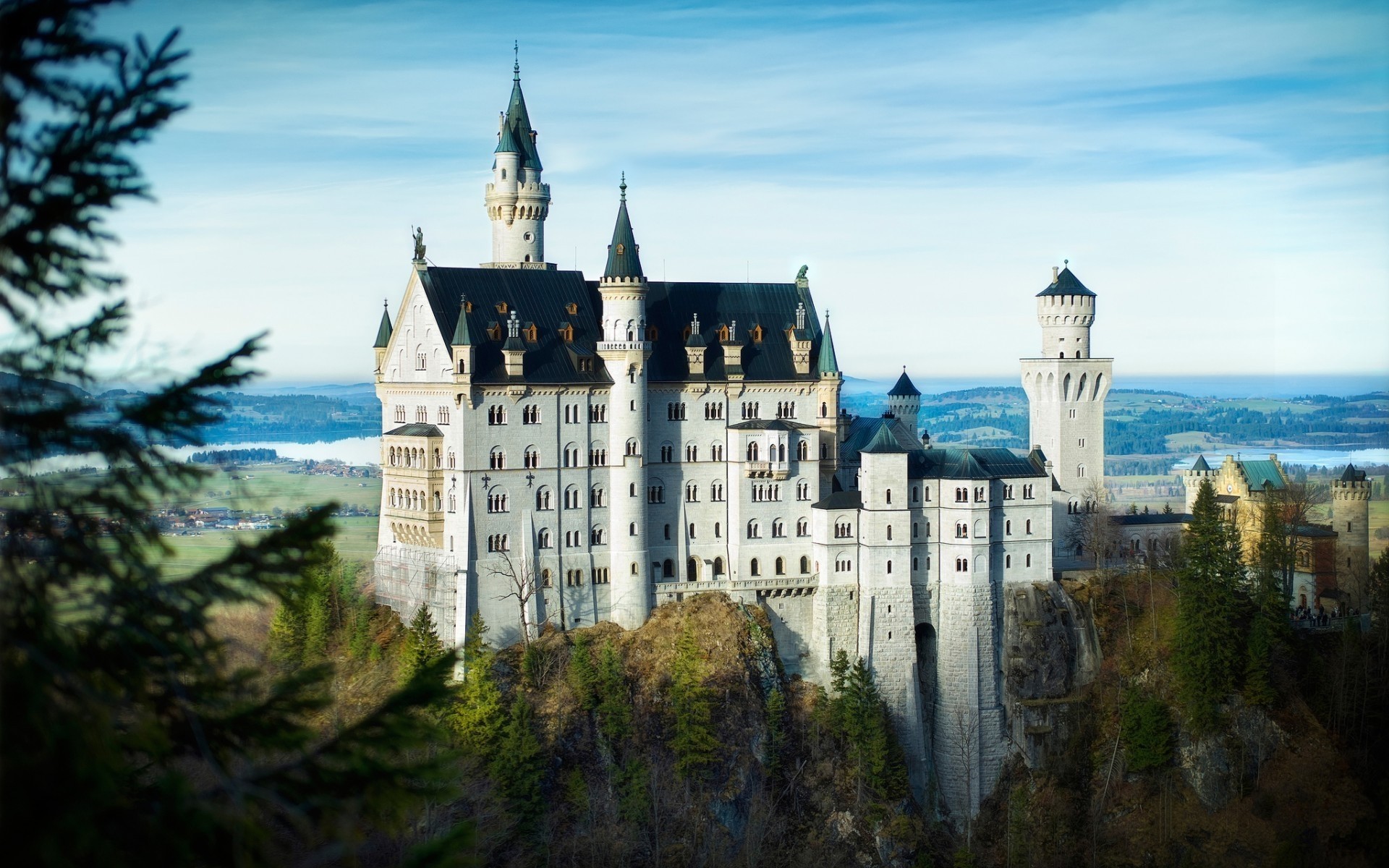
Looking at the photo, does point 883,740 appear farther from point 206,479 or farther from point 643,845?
point 206,479

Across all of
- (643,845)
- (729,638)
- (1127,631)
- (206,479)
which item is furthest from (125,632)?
(1127,631)

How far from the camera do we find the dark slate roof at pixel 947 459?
80.8m

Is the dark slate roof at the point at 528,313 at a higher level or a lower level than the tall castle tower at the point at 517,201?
lower

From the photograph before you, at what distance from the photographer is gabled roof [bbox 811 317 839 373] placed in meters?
81.8

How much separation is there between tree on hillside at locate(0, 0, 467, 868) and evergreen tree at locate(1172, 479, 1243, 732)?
69.1 meters

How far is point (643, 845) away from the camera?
224ft

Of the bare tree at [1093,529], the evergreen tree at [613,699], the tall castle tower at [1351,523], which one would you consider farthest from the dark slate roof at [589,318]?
the tall castle tower at [1351,523]

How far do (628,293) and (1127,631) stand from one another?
33.2 m

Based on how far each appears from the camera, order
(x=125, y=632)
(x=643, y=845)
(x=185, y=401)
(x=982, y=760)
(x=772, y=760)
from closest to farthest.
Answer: (x=125, y=632) → (x=185, y=401) → (x=643, y=845) → (x=772, y=760) → (x=982, y=760)

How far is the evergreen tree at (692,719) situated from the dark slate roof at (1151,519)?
30.8m

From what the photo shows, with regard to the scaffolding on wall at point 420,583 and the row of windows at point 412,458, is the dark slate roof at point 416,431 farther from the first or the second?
the scaffolding on wall at point 420,583

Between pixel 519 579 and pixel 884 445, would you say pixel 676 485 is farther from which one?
pixel 884 445

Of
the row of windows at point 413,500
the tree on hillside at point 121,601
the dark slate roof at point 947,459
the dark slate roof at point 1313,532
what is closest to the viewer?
the tree on hillside at point 121,601

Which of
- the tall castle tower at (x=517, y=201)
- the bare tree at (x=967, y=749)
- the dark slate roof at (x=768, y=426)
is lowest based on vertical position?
the bare tree at (x=967, y=749)
